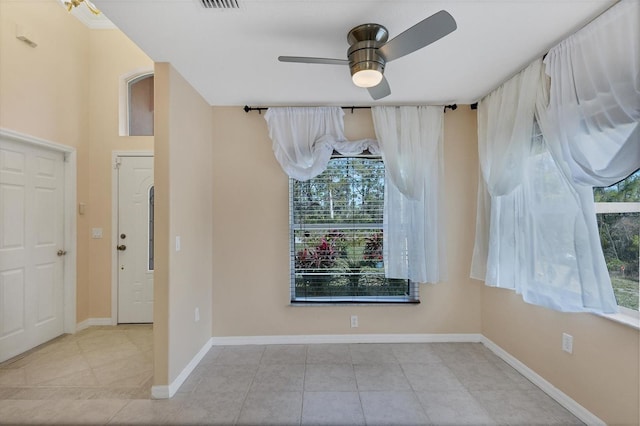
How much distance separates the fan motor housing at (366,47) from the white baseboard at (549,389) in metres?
2.56

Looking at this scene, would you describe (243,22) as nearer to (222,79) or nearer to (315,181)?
(222,79)

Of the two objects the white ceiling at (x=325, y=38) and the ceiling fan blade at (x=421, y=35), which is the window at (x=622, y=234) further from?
the ceiling fan blade at (x=421, y=35)

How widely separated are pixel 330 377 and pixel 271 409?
0.57 meters

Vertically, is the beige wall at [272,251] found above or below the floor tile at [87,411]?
above

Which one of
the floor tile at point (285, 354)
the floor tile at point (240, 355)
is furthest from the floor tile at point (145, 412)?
the floor tile at point (285, 354)

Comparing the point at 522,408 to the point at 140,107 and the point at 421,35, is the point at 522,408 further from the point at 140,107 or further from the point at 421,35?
the point at 140,107

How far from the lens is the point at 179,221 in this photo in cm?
232

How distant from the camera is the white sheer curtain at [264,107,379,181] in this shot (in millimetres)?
2918

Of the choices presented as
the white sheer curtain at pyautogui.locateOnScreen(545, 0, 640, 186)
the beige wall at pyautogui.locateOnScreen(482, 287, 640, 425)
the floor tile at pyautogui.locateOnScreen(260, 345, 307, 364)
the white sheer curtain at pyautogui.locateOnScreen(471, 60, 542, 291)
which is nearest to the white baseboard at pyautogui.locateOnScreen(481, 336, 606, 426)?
the beige wall at pyautogui.locateOnScreen(482, 287, 640, 425)

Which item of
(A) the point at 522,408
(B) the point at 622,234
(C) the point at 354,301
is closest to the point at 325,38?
(B) the point at 622,234

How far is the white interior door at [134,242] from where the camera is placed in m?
3.50

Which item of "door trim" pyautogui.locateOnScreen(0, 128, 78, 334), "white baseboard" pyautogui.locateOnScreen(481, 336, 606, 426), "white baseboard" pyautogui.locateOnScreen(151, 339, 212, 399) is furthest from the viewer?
"door trim" pyautogui.locateOnScreen(0, 128, 78, 334)

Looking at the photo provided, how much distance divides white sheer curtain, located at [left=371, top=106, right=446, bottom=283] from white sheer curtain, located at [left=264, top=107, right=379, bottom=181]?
24 cm

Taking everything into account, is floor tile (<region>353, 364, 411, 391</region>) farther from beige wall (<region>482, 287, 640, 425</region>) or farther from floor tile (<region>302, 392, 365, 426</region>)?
beige wall (<region>482, 287, 640, 425</region>)
